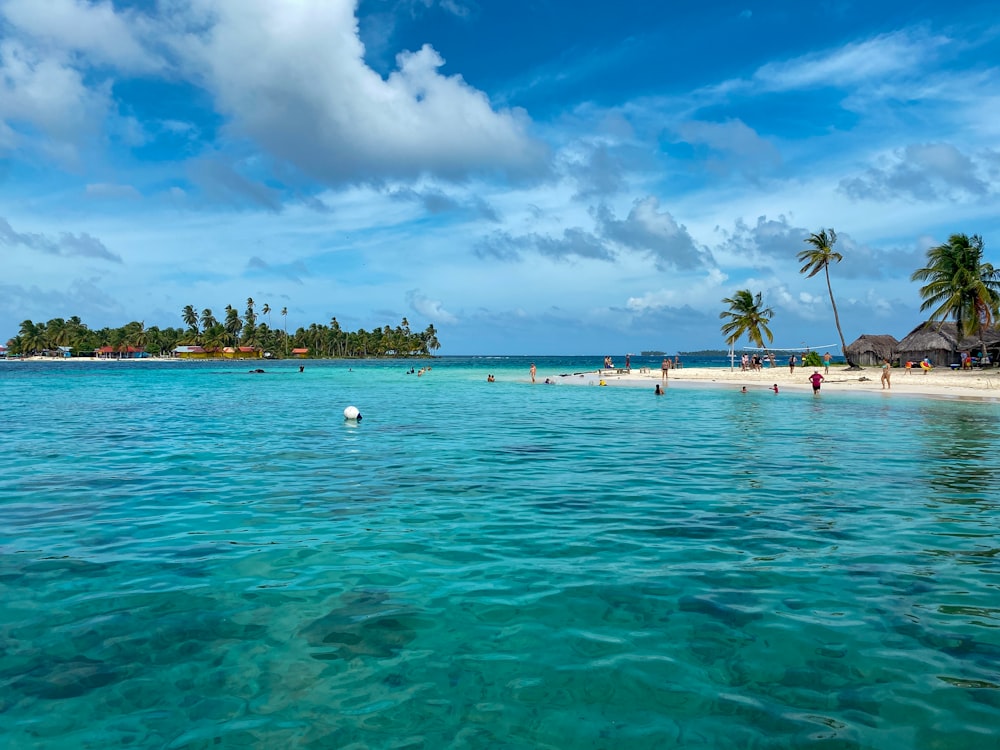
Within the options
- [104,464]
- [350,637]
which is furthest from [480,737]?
[104,464]

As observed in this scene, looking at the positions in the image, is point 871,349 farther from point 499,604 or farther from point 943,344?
point 499,604

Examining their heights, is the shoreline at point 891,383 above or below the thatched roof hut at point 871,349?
below

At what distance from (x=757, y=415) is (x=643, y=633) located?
27808 mm

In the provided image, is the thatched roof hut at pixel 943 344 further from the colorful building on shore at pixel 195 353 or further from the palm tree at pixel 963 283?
the colorful building on shore at pixel 195 353

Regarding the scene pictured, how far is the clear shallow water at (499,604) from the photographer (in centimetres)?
511

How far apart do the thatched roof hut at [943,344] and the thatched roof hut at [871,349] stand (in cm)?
279

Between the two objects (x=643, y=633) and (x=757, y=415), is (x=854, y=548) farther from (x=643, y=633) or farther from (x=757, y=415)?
(x=757, y=415)

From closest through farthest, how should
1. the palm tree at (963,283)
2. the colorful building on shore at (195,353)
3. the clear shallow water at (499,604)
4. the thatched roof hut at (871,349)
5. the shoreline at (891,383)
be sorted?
the clear shallow water at (499,604), the shoreline at (891,383), the palm tree at (963,283), the thatched roof hut at (871,349), the colorful building on shore at (195,353)

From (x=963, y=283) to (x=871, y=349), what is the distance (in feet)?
62.4

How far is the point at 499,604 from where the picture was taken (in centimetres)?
745

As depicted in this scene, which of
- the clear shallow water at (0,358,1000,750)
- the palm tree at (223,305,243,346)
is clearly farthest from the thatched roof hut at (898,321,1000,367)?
the palm tree at (223,305,243,346)

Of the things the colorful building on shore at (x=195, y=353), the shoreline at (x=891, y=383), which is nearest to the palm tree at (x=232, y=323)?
the colorful building on shore at (x=195, y=353)

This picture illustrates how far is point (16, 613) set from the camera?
7160mm

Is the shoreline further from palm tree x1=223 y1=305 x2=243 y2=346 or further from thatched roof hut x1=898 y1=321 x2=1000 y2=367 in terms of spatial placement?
palm tree x1=223 y1=305 x2=243 y2=346
